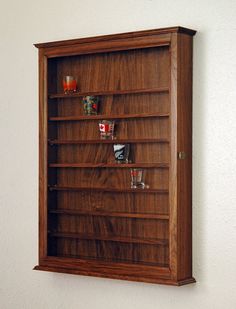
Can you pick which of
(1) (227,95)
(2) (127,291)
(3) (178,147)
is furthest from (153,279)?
(1) (227,95)

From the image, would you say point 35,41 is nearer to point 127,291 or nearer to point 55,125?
point 55,125

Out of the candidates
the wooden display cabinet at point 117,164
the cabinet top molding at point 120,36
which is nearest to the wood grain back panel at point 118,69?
the wooden display cabinet at point 117,164

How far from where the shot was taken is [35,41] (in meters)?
3.74

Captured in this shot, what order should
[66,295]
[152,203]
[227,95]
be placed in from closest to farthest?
[227,95] → [152,203] → [66,295]

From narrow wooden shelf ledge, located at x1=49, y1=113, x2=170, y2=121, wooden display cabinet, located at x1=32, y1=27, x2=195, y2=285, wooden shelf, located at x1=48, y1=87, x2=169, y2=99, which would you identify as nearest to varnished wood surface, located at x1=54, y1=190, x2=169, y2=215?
wooden display cabinet, located at x1=32, y1=27, x2=195, y2=285

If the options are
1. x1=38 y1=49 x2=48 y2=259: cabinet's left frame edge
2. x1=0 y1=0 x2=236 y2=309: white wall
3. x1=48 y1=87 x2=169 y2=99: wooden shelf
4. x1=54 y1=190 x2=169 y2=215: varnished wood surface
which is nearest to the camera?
x1=0 y1=0 x2=236 y2=309: white wall

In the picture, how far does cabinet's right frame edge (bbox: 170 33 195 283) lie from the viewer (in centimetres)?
309

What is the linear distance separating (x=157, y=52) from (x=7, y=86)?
40.7 inches

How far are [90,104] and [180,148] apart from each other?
23.2 inches

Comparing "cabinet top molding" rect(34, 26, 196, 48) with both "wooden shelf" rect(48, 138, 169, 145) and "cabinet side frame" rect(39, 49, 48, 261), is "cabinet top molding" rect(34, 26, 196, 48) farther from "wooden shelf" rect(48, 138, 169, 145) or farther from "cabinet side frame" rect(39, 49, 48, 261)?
"wooden shelf" rect(48, 138, 169, 145)

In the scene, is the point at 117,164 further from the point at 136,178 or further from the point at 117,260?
the point at 117,260

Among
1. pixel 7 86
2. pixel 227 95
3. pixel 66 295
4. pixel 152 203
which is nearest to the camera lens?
pixel 227 95

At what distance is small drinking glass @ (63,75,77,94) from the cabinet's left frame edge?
114 millimetres

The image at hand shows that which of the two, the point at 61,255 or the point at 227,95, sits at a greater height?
the point at 227,95
